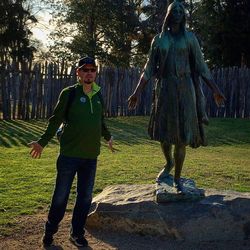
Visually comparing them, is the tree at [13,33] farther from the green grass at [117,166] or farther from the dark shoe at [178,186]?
the dark shoe at [178,186]

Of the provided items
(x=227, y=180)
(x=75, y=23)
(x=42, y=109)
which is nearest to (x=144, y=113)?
(x=42, y=109)

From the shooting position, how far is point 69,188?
15.2 ft

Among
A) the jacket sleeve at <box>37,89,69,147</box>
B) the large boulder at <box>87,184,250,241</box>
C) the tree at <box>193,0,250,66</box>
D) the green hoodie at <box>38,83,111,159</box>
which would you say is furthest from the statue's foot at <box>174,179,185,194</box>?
the tree at <box>193,0,250,66</box>

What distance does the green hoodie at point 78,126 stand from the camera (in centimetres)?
446

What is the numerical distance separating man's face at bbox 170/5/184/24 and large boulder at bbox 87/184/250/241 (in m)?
1.91

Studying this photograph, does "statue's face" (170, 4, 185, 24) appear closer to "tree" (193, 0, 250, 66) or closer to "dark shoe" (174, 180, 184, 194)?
"dark shoe" (174, 180, 184, 194)

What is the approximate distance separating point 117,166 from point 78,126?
461cm

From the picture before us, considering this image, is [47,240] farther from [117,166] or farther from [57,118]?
[117,166]

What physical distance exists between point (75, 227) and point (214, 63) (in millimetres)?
22626

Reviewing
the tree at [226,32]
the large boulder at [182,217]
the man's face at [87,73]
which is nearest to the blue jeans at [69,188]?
the large boulder at [182,217]

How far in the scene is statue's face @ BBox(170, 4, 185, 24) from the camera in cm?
500

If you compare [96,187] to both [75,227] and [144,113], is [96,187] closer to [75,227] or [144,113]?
[75,227]

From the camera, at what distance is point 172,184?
5488mm

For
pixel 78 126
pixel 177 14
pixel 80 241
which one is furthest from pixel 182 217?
pixel 177 14
